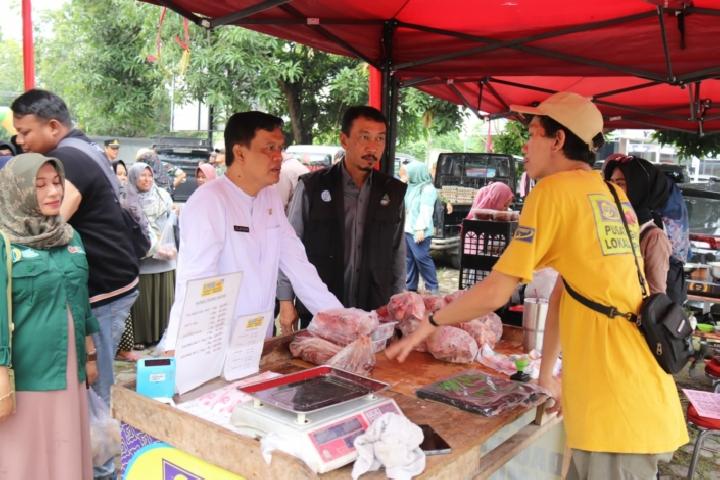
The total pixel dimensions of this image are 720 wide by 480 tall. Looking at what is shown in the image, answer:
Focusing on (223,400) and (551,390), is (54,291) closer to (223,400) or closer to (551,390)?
(223,400)

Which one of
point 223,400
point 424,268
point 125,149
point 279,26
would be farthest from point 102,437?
point 125,149

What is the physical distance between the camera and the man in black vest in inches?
Result: 142

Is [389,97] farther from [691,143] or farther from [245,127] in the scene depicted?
[691,143]

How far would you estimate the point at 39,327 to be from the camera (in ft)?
8.41

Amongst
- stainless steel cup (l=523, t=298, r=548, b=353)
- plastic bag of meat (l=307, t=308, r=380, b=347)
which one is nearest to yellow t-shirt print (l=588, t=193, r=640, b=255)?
stainless steel cup (l=523, t=298, r=548, b=353)

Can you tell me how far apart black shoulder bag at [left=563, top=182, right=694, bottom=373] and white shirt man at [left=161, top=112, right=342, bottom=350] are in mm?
1291

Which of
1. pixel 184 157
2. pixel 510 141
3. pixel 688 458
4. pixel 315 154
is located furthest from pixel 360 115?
pixel 184 157

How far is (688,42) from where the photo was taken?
12.2 ft

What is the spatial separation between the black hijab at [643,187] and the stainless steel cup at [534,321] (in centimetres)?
104

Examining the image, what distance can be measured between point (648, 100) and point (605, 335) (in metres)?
6.06

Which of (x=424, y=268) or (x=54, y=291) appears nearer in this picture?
(x=54, y=291)

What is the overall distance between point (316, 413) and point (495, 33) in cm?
333

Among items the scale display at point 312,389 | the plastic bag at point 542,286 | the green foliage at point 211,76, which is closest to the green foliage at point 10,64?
the green foliage at point 211,76

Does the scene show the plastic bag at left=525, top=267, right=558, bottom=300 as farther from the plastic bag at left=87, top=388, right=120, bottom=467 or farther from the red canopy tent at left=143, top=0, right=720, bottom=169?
the plastic bag at left=87, top=388, right=120, bottom=467
